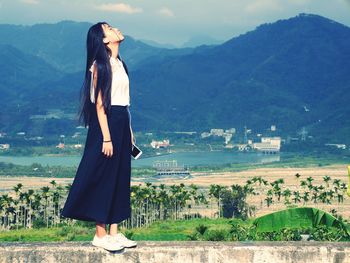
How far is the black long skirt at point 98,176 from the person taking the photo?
4.82 metres

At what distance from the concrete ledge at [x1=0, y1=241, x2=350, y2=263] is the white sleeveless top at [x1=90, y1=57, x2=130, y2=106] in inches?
40.3

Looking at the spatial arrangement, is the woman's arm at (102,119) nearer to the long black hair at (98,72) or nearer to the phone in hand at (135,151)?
the long black hair at (98,72)

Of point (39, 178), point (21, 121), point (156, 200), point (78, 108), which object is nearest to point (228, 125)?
point (21, 121)

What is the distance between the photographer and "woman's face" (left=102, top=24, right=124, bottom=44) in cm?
495

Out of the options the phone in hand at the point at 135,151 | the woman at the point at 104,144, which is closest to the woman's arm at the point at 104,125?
the woman at the point at 104,144

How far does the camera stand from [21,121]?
16288 centimetres

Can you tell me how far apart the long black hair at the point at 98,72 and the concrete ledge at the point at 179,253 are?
0.91 m

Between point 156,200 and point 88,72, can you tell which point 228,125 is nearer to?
point 156,200

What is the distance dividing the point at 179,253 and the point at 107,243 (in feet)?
1.65

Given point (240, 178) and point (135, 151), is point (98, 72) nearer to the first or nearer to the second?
point (135, 151)

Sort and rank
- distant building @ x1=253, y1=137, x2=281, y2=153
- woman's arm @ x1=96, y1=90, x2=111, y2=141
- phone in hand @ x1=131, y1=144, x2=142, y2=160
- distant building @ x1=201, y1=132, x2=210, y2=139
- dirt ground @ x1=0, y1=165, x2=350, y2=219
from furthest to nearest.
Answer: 1. distant building @ x1=201, y1=132, x2=210, y2=139
2. distant building @ x1=253, y1=137, x2=281, y2=153
3. dirt ground @ x1=0, y1=165, x2=350, y2=219
4. phone in hand @ x1=131, y1=144, x2=142, y2=160
5. woman's arm @ x1=96, y1=90, x2=111, y2=141

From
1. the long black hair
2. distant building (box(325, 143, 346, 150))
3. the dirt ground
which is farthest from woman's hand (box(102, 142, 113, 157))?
distant building (box(325, 143, 346, 150))

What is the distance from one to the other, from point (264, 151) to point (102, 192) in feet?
452

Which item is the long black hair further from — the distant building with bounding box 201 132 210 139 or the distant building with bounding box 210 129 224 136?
the distant building with bounding box 210 129 224 136
